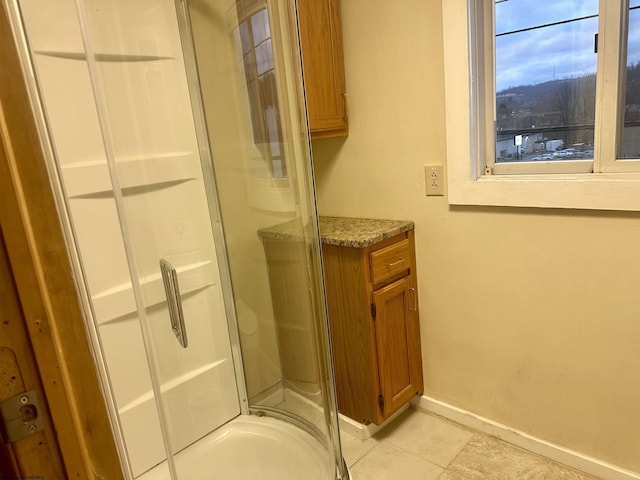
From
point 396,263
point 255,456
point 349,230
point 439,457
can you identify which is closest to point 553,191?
point 396,263

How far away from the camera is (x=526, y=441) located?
175cm

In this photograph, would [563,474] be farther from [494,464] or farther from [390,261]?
[390,261]

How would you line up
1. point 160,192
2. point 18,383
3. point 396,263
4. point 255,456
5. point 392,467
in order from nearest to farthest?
point 18,383 → point 160,192 → point 255,456 → point 392,467 → point 396,263

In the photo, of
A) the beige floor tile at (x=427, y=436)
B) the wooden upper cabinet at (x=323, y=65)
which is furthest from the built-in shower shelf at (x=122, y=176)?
the beige floor tile at (x=427, y=436)

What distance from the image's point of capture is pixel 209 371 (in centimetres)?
174

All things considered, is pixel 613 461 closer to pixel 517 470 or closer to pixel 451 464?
pixel 517 470

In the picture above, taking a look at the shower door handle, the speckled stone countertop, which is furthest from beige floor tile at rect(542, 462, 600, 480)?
the shower door handle

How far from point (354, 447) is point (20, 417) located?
63.2 inches

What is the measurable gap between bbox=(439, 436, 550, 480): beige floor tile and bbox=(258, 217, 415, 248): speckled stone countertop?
92 cm

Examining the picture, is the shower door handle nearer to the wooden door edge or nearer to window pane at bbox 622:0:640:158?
the wooden door edge

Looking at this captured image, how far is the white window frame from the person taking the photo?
4.56 feet

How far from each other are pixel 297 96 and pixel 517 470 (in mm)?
1563

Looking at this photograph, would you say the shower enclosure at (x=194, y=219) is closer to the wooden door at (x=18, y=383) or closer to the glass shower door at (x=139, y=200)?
the glass shower door at (x=139, y=200)

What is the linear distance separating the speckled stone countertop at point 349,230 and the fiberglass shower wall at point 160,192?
0.05m
